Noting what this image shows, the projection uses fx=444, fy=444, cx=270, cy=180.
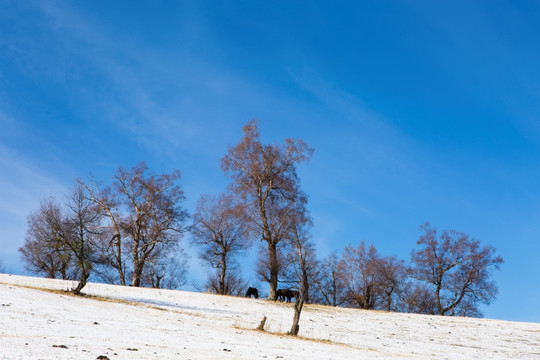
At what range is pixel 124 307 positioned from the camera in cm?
2169

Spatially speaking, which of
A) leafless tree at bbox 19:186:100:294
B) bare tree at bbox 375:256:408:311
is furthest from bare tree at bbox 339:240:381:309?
leafless tree at bbox 19:186:100:294

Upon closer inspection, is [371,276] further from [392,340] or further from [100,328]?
[100,328]

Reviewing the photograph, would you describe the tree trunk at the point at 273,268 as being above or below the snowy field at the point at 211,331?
above

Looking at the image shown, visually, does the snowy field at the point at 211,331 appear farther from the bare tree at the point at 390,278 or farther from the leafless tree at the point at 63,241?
the bare tree at the point at 390,278

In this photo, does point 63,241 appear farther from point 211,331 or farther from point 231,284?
point 231,284

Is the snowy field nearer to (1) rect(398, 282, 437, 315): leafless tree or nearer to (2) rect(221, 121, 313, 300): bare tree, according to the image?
(2) rect(221, 121, 313, 300): bare tree

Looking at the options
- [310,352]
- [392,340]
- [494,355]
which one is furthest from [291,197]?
[310,352]

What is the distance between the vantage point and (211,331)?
55.8 feet

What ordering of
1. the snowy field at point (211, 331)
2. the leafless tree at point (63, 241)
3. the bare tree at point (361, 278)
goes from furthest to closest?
the bare tree at point (361, 278) < the leafless tree at point (63, 241) < the snowy field at point (211, 331)

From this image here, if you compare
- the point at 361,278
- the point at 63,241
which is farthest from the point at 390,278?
the point at 63,241

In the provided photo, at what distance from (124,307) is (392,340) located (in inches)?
521

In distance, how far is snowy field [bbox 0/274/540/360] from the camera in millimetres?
10758

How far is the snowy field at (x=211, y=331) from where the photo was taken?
10.8m

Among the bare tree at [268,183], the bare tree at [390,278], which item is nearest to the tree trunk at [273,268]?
the bare tree at [268,183]
